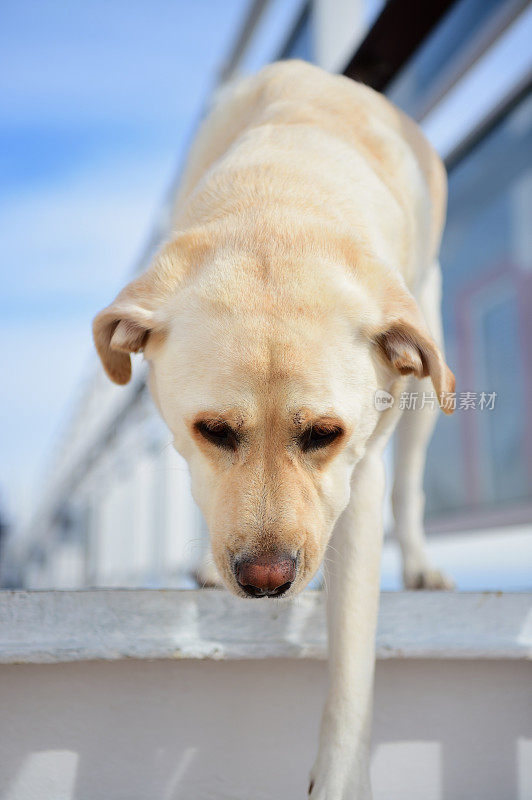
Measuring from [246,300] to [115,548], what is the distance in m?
7.71

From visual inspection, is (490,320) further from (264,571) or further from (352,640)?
(264,571)

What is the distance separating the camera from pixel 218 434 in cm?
143

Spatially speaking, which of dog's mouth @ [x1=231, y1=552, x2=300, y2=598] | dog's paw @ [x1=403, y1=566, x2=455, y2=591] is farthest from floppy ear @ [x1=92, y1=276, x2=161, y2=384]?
dog's paw @ [x1=403, y1=566, x2=455, y2=591]

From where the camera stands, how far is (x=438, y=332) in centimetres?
250

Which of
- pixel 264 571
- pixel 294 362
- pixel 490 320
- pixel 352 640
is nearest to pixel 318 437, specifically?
pixel 294 362

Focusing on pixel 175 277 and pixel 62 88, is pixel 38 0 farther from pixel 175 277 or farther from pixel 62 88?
pixel 175 277

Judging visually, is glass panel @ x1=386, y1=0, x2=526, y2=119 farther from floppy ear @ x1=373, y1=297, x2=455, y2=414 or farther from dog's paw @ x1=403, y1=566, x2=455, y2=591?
dog's paw @ x1=403, y1=566, x2=455, y2=591

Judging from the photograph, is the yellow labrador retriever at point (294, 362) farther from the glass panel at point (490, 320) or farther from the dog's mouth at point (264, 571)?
the glass panel at point (490, 320)

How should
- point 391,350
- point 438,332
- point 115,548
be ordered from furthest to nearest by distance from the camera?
point 115,548 < point 438,332 < point 391,350

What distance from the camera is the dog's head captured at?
1.31 meters

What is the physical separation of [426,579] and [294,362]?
107 cm

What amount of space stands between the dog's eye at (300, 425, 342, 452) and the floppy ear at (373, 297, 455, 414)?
0.76ft

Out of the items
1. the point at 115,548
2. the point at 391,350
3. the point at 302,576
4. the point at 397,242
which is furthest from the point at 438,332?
the point at 115,548

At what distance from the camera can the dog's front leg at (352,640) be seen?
138 centimetres
